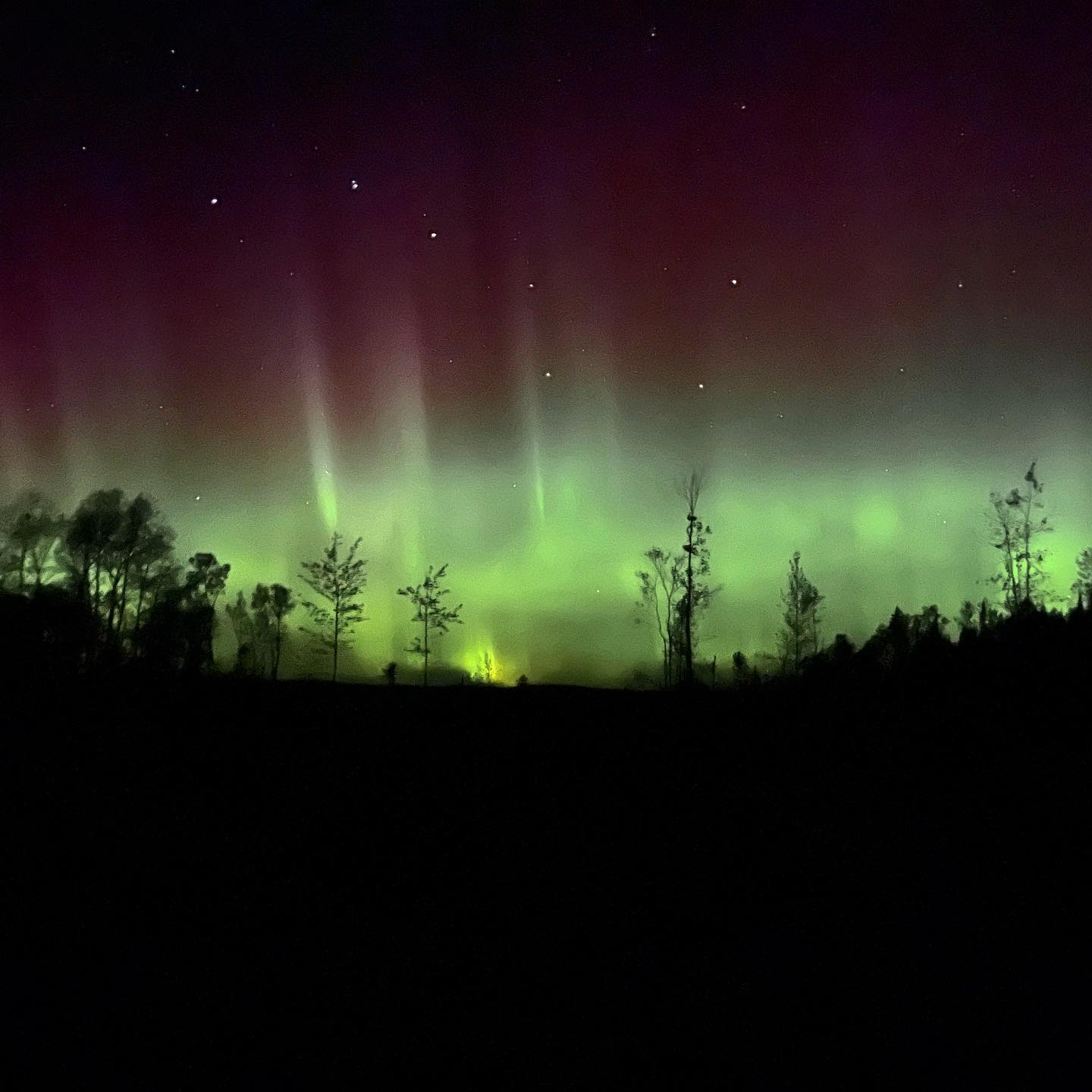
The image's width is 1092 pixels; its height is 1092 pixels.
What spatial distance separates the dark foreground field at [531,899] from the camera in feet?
19.8

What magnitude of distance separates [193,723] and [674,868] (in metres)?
8.54

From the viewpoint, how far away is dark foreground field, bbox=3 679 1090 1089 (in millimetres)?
6031

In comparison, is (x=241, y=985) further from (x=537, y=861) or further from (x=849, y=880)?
(x=849, y=880)

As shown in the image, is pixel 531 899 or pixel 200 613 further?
pixel 200 613

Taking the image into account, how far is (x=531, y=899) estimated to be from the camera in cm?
877

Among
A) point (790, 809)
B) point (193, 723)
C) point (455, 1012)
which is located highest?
point (193, 723)

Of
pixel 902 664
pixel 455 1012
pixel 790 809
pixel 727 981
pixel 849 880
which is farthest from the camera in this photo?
pixel 902 664

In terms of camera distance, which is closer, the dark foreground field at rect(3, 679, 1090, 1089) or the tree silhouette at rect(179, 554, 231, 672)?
the dark foreground field at rect(3, 679, 1090, 1089)

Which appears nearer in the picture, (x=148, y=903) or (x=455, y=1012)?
(x=455, y=1012)

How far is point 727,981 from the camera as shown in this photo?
7.19m

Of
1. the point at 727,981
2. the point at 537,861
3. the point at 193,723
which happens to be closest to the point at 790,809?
the point at 537,861

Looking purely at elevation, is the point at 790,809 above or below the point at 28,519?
below

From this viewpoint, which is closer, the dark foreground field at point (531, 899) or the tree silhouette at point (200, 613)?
the dark foreground field at point (531, 899)

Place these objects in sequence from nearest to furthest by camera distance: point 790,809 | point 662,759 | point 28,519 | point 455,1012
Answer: point 455,1012, point 790,809, point 662,759, point 28,519
